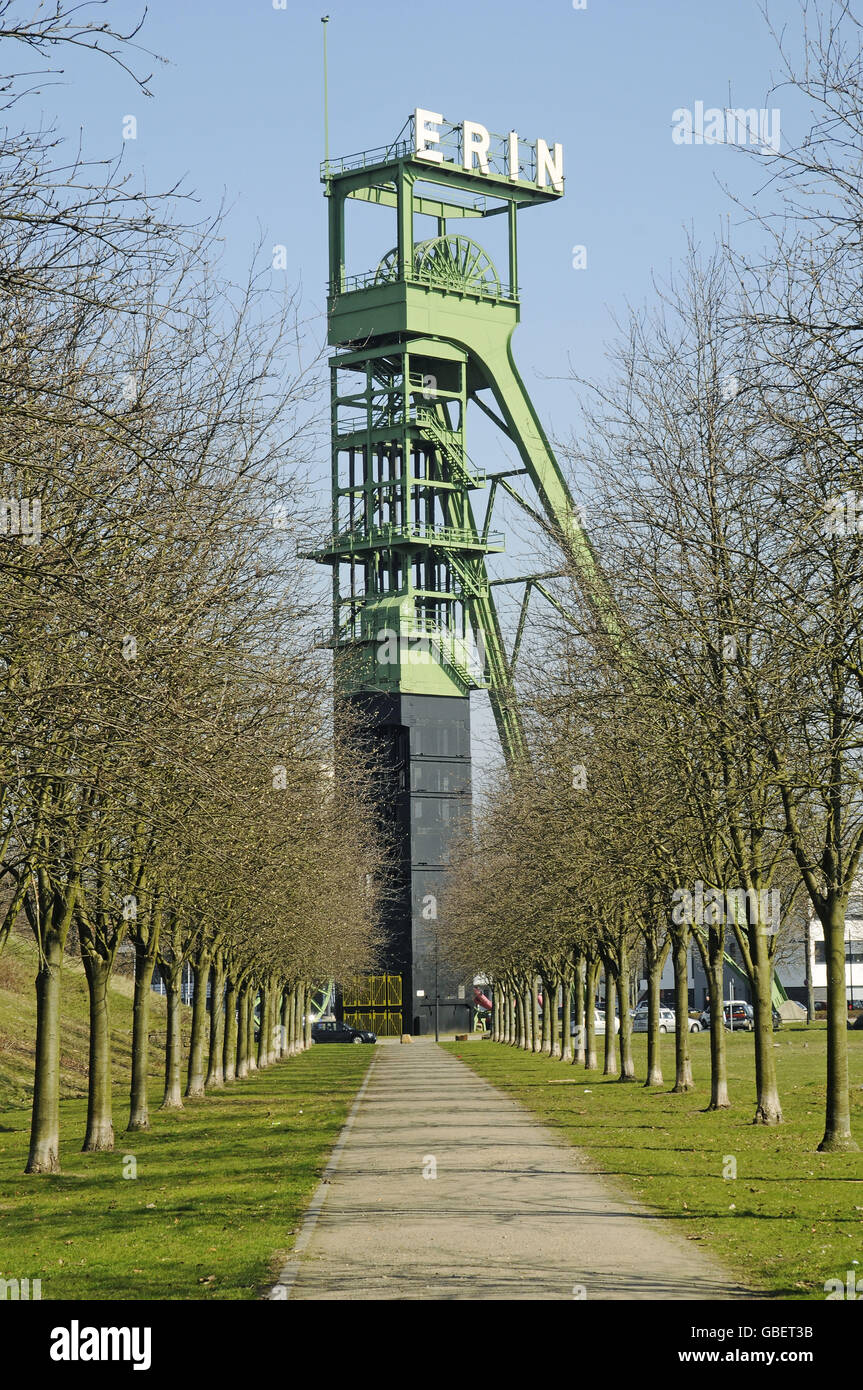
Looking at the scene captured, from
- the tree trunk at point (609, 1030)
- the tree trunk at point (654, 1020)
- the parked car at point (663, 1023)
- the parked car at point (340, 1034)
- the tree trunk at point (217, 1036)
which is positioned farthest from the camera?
the parked car at point (663, 1023)

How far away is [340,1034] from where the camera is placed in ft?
291

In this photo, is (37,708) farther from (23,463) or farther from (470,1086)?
(470,1086)

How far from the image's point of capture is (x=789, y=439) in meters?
14.4

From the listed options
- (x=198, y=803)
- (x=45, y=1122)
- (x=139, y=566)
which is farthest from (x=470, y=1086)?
(x=139, y=566)

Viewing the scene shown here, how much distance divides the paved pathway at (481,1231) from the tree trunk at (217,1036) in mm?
16044

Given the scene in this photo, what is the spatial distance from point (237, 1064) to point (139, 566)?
33089mm

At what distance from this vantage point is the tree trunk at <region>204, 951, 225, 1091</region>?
126 ft

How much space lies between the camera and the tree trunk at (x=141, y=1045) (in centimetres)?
2545

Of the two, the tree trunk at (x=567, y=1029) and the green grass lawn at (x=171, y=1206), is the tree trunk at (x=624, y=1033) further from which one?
the tree trunk at (x=567, y=1029)

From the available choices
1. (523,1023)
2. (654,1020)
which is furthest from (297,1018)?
(654,1020)

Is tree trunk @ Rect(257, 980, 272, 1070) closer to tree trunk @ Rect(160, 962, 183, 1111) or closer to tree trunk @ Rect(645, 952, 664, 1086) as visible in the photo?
tree trunk @ Rect(160, 962, 183, 1111)
